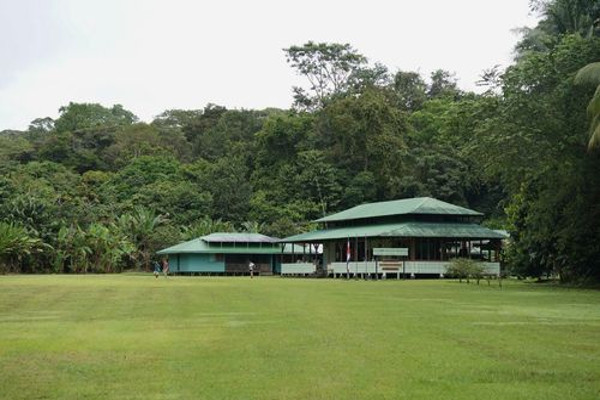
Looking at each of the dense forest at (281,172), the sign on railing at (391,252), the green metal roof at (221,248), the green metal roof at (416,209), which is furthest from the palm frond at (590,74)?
the green metal roof at (221,248)

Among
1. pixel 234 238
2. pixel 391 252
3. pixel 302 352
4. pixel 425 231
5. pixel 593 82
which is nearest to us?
pixel 302 352

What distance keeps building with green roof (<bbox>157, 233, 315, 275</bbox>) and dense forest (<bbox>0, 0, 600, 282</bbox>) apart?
12.1ft

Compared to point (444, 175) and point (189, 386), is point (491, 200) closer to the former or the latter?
point (444, 175)

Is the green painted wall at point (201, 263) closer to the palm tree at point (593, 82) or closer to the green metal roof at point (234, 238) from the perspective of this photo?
the green metal roof at point (234, 238)

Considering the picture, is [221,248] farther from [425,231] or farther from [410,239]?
[425,231]

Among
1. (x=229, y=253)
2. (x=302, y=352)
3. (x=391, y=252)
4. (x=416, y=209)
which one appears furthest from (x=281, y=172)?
(x=302, y=352)

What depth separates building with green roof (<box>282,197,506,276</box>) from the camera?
50469 millimetres

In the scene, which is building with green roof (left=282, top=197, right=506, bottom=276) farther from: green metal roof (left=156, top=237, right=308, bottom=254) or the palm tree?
the palm tree

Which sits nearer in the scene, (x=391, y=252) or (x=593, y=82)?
(x=593, y=82)

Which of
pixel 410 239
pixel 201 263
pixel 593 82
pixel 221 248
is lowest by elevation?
pixel 201 263

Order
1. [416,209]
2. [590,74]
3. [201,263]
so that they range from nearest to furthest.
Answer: [590,74] → [416,209] → [201,263]

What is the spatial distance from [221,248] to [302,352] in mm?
53825

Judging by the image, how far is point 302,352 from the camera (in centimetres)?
1196

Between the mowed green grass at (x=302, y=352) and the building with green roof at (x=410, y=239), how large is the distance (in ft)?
94.7
